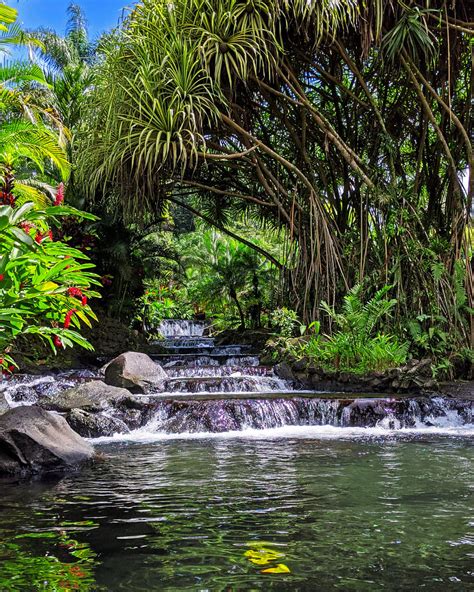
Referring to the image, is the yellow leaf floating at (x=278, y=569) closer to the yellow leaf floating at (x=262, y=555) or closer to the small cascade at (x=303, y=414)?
the yellow leaf floating at (x=262, y=555)

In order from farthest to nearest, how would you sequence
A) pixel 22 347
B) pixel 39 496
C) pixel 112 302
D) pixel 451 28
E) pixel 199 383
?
pixel 112 302 → pixel 22 347 → pixel 451 28 → pixel 199 383 → pixel 39 496

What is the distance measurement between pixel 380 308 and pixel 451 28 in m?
4.52

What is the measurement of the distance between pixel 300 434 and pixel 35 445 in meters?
2.99

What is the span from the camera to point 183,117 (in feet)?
34.8

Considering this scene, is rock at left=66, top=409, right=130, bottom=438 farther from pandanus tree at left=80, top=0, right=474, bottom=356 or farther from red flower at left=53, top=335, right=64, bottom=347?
pandanus tree at left=80, top=0, right=474, bottom=356

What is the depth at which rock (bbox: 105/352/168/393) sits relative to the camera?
34.5ft

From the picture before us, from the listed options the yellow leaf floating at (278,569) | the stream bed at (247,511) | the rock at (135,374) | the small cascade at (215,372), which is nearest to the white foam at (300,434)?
the stream bed at (247,511)

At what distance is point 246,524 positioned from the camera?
3.62 meters

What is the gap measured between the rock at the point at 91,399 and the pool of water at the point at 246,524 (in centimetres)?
250

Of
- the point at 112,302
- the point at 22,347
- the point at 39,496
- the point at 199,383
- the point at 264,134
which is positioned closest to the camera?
the point at 39,496

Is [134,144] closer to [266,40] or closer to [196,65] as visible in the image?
[196,65]

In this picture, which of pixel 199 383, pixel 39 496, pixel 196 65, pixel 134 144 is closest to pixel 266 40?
pixel 196 65

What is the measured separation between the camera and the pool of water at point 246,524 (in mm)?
2791

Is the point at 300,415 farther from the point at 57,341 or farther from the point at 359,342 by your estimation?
the point at 57,341
